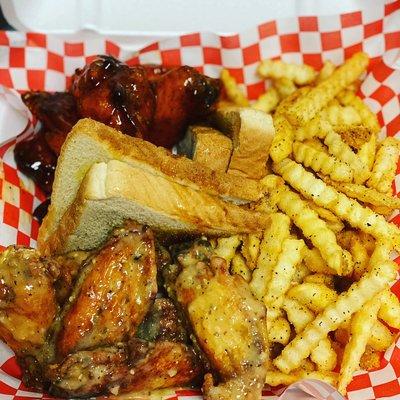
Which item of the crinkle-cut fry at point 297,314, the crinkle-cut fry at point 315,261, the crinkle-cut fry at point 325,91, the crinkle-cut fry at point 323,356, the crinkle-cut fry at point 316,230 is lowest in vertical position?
the crinkle-cut fry at point 323,356

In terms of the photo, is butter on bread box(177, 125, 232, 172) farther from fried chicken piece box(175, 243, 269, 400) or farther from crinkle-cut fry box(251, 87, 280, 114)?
fried chicken piece box(175, 243, 269, 400)

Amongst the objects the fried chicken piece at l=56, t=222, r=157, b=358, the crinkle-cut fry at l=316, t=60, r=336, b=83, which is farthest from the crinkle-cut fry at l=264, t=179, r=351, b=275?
the crinkle-cut fry at l=316, t=60, r=336, b=83

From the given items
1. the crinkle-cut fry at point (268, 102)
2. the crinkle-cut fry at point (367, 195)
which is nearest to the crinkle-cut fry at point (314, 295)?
the crinkle-cut fry at point (367, 195)

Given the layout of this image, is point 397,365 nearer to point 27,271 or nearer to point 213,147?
point 213,147

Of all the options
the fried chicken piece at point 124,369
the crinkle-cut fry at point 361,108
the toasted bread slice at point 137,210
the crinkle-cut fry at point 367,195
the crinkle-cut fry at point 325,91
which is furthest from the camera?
the crinkle-cut fry at point 361,108

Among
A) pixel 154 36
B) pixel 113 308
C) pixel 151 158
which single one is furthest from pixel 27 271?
pixel 154 36

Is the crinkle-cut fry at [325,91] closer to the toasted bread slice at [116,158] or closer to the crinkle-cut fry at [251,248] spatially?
the toasted bread slice at [116,158]
